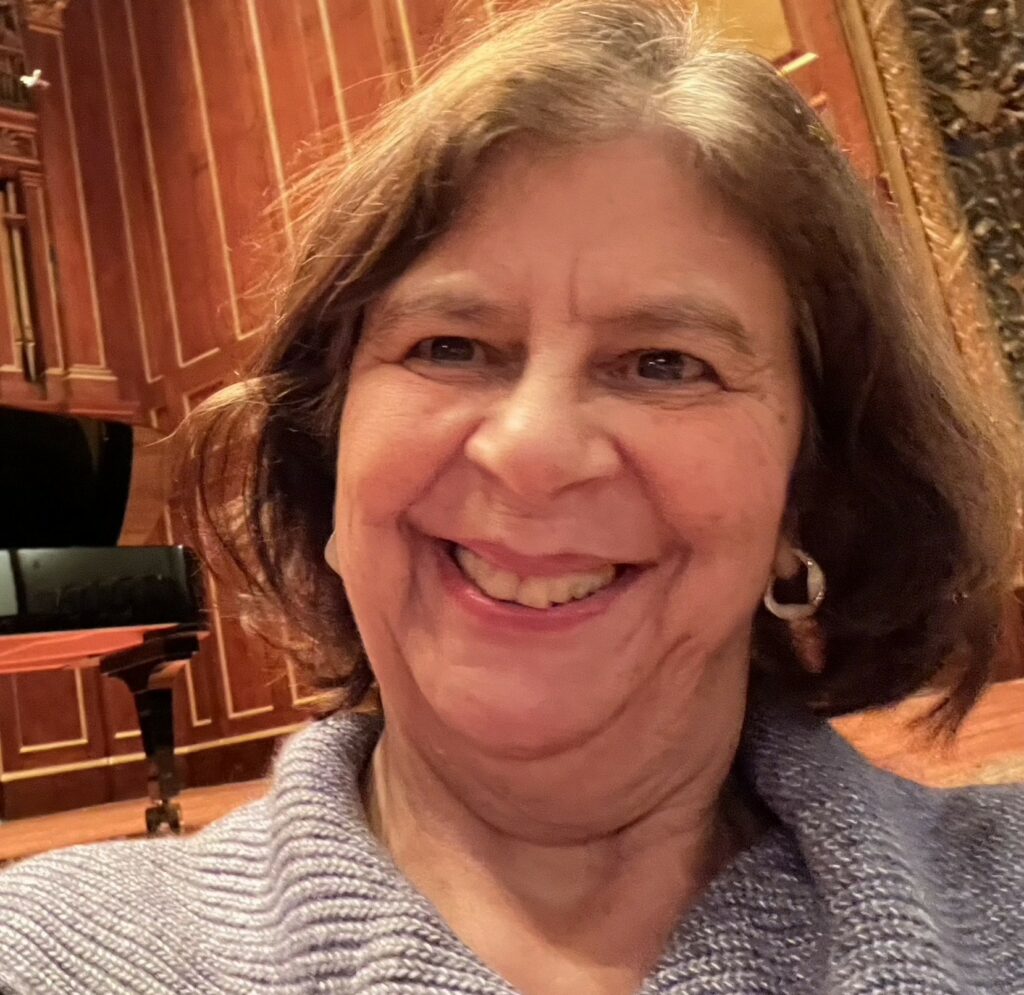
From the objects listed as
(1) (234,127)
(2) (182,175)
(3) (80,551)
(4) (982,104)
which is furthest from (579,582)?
(2) (182,175)

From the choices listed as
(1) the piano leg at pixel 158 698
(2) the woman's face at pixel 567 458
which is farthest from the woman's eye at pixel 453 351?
(1) the piano leg at pixel 158 698

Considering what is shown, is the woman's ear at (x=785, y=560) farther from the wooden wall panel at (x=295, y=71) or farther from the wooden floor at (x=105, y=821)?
the wooden wall panel at (x=295, y=71)

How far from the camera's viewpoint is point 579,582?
66cm

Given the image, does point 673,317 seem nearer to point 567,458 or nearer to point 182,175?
Result: point 567,458

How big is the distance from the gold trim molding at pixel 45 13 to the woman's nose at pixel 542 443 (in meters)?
4.24

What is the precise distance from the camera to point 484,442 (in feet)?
2.09

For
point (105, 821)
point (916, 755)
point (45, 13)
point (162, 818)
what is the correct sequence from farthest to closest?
point (45, 13) < point (105, 821) < point (162, 818) < point (916, 755)

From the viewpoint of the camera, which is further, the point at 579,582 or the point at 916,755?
the point at 916,755

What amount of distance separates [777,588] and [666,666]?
17cm

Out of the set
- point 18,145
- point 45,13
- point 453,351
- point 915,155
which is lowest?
point 453,351

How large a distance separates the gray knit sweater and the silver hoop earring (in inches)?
3.5

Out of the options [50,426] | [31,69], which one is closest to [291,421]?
[50,426]

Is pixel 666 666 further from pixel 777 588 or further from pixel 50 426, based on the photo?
pixel 50 426

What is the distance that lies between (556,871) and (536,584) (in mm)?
184
